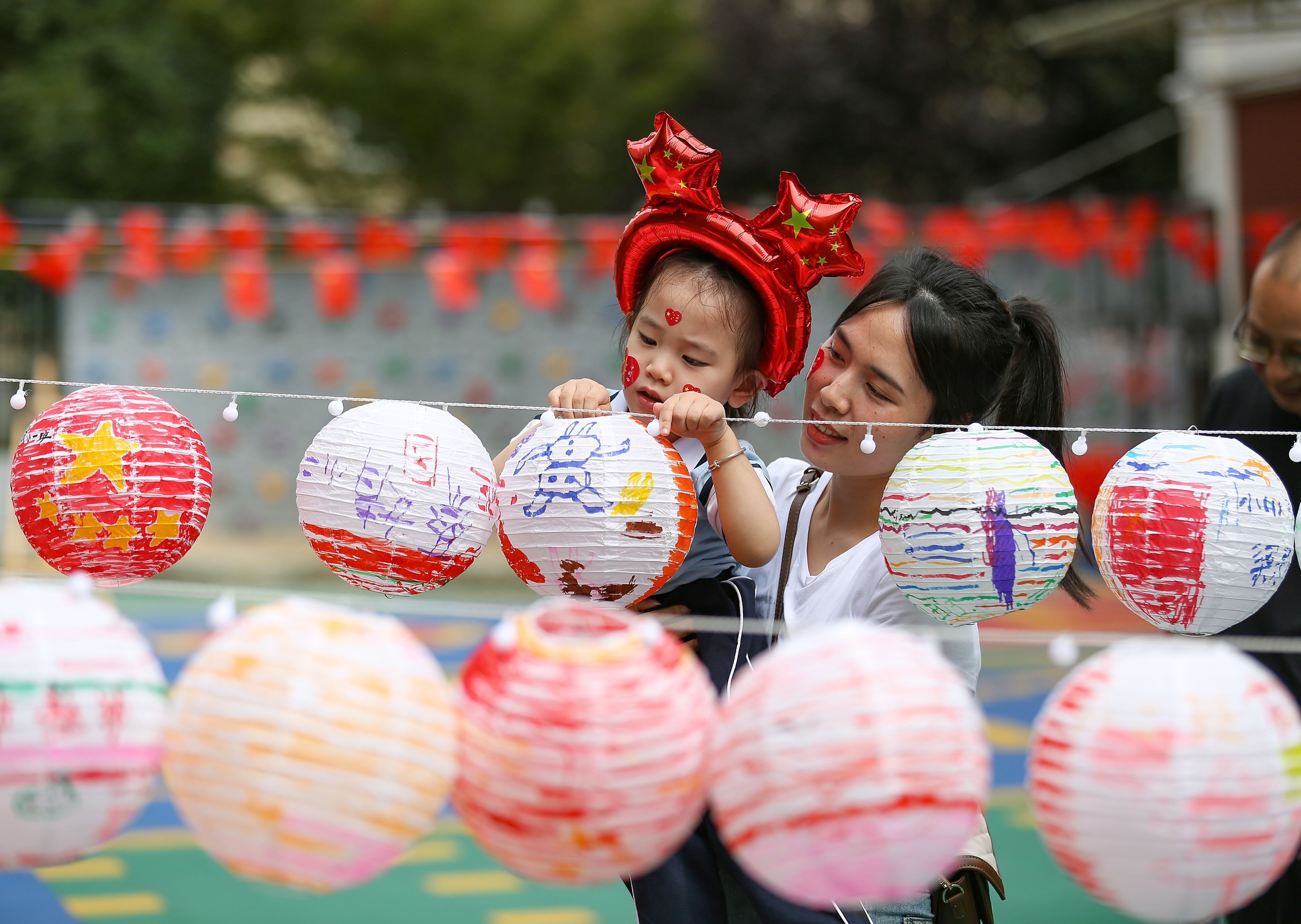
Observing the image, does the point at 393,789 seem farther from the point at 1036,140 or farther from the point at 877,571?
the point at 1036,140

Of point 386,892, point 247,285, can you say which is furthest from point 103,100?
point 386,892

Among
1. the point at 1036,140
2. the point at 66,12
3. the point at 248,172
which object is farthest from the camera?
the point at 1036,140

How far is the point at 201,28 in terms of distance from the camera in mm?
11766

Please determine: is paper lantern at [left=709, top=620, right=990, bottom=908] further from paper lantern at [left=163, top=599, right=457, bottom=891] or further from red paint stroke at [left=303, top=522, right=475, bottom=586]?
red paint stroke at [left=303, top=522, right=475, bottom=586]

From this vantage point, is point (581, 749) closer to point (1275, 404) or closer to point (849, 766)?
point (849, 766)

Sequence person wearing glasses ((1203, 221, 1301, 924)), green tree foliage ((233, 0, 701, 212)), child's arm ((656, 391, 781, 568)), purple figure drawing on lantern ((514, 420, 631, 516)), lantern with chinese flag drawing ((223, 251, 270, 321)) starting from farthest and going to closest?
1. green tree foliage ((233, 0, 701, 212))
2. lantern with chinese flag drawing ((223, 251, 270, 321))
3. person wearing glasses ((1203, 221, 1301, 924))
4. child's arm ((656, 391, 781, 568))
5. purple figure drawing on lantern ((514, 420, 631, 516))

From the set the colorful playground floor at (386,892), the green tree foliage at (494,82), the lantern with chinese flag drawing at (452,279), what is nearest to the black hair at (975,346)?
the colorful playground floor at (386,892)

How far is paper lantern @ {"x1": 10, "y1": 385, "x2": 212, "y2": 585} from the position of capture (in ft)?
5.21

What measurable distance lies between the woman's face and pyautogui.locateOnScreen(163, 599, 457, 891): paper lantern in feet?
2.61

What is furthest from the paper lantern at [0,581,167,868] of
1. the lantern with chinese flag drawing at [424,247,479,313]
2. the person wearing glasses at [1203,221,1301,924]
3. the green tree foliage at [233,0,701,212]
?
the green tree foliage at [233,0,701,212]

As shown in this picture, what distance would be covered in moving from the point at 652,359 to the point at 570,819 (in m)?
0.84

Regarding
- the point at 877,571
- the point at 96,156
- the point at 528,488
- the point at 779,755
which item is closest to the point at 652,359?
the point at 528,488

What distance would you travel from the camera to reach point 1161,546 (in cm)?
159

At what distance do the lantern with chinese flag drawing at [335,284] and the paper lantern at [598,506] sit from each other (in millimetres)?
6733
